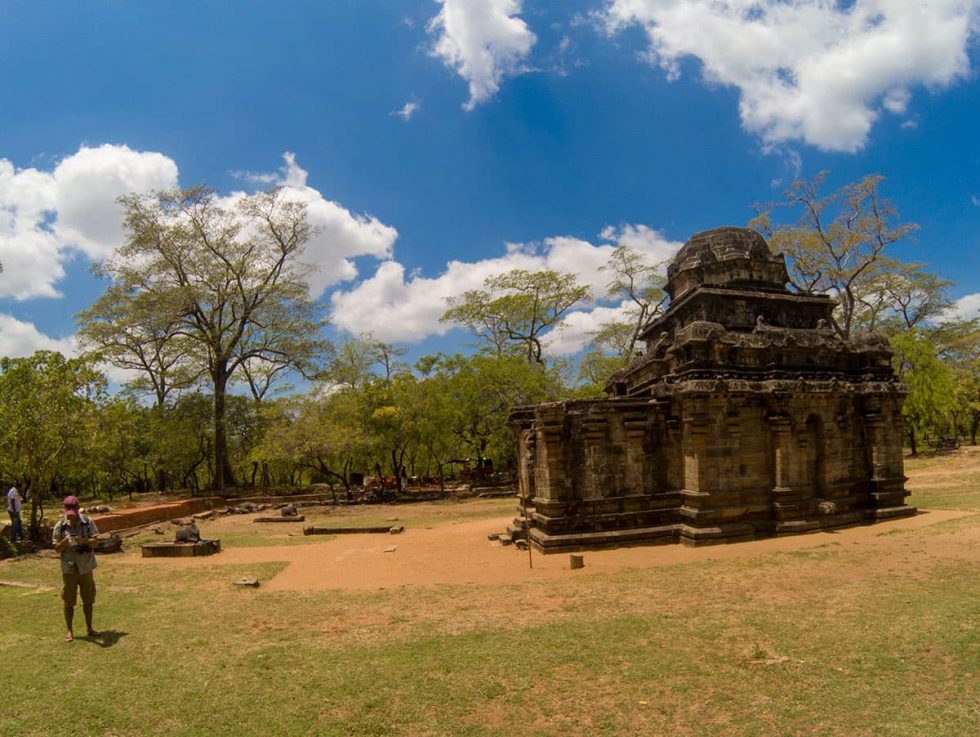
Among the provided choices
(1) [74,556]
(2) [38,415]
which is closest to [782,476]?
(1) [74,556]

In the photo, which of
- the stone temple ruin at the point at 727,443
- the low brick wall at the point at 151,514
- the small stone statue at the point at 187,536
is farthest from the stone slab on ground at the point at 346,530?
the low brick wall at the point at 151,514

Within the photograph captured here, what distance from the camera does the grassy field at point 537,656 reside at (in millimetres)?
5023

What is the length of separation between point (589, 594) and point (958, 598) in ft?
15.4

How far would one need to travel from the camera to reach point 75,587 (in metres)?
7.38

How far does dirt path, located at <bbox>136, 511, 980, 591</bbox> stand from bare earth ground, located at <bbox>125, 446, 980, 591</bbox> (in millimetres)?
17

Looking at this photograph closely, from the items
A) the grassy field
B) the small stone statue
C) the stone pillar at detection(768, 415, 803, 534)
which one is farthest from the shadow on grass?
the stone pillar at detection(768, 415, 803, 534)

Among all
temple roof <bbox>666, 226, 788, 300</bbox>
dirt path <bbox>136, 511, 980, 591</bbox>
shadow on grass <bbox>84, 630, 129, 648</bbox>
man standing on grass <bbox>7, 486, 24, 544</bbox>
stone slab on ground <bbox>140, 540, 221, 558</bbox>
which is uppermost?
temple roof <bbox>666, 226, 788, 300</bbox>

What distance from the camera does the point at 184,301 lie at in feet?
103

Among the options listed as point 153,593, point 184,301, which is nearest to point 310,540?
point 153,593

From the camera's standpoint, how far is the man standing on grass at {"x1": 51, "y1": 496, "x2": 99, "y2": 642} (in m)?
7.23

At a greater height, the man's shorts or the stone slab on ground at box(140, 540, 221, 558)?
the man's shorts

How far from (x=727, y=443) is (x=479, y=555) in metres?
5.96

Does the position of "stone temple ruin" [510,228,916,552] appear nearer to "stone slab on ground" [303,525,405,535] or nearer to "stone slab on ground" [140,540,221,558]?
"stone slab on ground" [303,525,405,535]

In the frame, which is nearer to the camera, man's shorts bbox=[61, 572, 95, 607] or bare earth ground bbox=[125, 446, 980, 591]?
man's shorts bbox=[61, 572, 95, 607]
